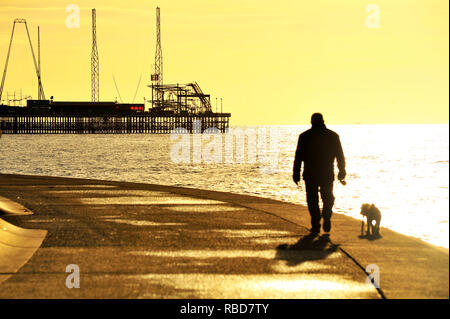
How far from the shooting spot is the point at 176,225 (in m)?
11.9

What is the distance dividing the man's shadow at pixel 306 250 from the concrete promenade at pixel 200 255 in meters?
0.01

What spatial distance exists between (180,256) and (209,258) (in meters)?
0.43

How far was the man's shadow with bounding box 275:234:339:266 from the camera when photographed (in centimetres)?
890

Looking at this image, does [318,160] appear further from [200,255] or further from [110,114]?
[110,114]

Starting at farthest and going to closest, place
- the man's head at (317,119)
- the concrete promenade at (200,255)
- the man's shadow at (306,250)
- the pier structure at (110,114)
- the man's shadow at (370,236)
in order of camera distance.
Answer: the pier structure at (110,114) < the man's head at (317,119) < the man's shadow at (370,236) < the man's shadow at (306,250) < the concrete promenade at (200,255)

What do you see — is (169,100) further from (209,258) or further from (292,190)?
(209,258)

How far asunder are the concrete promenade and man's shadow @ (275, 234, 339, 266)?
0.05 ft

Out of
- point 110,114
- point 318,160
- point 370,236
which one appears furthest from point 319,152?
point 110,114

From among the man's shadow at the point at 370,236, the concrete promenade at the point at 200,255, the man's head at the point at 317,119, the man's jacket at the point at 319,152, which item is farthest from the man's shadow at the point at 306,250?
the man's head at the point at 317,119

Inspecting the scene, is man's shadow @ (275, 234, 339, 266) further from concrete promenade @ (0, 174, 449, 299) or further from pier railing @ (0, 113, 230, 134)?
pier railing @ (0, 113, 230, 134)

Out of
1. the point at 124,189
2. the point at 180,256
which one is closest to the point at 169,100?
the point at 124,189

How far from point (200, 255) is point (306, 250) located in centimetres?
154

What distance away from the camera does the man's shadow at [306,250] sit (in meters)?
8.90

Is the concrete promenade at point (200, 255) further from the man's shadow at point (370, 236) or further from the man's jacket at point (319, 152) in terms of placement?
the man's jacket at point (319, 152)
